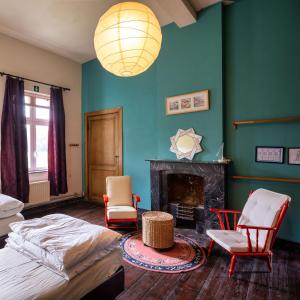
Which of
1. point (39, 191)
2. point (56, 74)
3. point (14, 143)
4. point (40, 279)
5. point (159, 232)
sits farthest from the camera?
point (56, 74)

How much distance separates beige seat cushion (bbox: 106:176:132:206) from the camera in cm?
363

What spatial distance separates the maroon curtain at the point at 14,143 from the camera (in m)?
3.78

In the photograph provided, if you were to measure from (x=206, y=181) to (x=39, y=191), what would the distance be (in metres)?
3.33

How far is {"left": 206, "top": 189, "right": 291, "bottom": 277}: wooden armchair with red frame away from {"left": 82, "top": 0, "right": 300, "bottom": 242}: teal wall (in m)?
0.62

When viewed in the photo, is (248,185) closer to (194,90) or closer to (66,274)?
(194,90)

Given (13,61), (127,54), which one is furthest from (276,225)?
(13,61)

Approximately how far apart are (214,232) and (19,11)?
4278 millimetres

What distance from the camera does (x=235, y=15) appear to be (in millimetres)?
3133

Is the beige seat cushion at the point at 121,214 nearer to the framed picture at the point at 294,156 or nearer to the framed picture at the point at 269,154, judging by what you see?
the framed picture at the point at 269,154

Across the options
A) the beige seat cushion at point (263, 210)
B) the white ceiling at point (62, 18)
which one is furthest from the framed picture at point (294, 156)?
the white ceiling at point (62, 18)

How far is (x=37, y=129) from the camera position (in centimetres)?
444

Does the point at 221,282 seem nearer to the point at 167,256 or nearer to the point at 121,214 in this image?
the point at 167,256

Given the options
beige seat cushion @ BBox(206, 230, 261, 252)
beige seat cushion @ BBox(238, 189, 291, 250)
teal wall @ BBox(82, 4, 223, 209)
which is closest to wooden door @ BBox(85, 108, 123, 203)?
teal wall @ BBox(82, 4, 223, 209)

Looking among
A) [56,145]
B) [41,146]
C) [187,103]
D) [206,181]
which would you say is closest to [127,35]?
[187,103]
